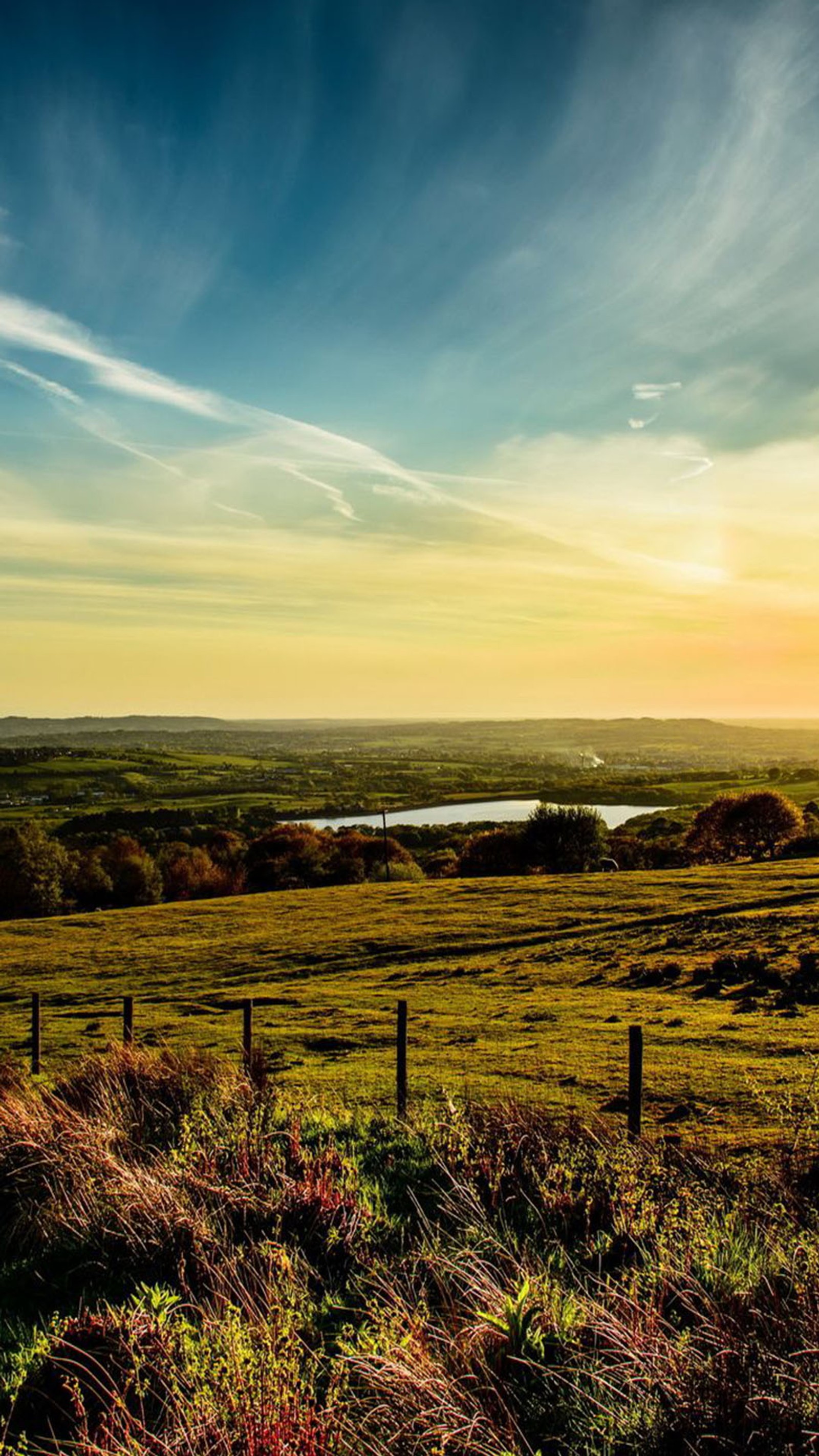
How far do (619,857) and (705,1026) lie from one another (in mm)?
69212

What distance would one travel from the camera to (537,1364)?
556 cm

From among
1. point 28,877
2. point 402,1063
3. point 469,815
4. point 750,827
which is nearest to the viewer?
point 402,1063

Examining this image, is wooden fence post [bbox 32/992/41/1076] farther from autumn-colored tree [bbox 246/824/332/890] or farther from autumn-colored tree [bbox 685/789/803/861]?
autumn-colored tree [bbox 685/789/803/861]

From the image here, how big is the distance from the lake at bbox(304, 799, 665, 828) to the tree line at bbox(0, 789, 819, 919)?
3315 cm

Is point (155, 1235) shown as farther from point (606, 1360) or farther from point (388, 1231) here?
point (606, 1360)

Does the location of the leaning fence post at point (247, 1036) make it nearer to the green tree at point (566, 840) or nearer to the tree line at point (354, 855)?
the tree line at point (354, 855)

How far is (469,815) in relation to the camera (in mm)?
174750

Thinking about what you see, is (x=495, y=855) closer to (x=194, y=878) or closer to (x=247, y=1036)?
(x=194, y=878)

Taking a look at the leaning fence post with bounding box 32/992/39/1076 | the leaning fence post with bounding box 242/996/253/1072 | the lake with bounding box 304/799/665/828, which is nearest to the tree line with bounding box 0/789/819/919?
the lake with bounding box 304/799/665/828

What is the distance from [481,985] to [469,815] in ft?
470

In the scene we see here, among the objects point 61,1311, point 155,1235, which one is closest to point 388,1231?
point 155,1235

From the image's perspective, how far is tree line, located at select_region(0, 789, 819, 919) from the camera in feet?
286

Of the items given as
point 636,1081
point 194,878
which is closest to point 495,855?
point 194,878

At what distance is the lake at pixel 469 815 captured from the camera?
509 ft
